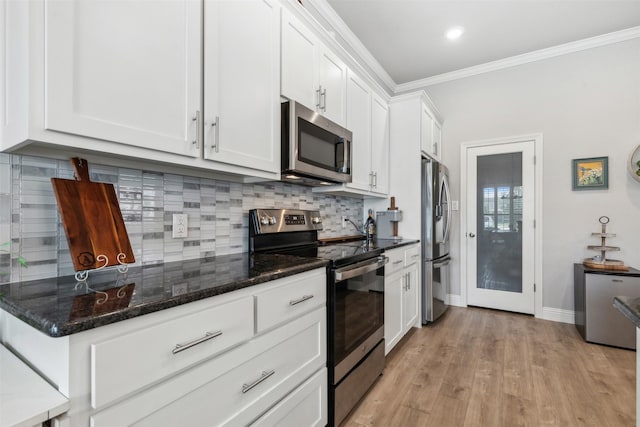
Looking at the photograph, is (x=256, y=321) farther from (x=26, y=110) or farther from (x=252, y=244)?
(x=26, y=110)

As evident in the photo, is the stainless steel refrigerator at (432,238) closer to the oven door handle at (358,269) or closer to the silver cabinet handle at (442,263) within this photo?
the silver cabinet handle at (442,263)

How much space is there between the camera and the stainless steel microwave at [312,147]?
1732 mm

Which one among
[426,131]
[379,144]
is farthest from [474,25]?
[379,144]

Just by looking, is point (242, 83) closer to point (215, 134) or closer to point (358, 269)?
point (215, 134)

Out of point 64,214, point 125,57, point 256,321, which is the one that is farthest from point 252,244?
point 125,57

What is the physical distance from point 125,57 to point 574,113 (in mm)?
4043

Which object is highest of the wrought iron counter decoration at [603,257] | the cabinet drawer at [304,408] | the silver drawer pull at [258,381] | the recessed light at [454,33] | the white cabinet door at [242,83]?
the recessed light at [454,33]

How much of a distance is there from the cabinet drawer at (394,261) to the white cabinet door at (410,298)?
7.3 inches

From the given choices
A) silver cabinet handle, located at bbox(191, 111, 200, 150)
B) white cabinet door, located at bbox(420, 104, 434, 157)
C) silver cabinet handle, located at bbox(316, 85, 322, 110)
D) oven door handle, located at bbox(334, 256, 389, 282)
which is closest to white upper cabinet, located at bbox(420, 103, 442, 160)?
white cabinet door, located at bbox(420, 104, 434, 157)

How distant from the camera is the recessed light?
9.71 feet

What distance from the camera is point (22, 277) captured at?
3.39ft

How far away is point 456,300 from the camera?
3.83m

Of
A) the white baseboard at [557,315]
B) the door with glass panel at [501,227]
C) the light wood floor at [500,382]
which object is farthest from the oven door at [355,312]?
the white baseboard at [557,315]

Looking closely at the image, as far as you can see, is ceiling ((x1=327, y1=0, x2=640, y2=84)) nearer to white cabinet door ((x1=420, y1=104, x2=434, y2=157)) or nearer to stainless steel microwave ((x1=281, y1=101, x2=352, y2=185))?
white cabinet door ((x1=420, y1=104, x2=434, y2=157))
